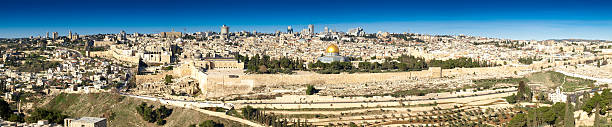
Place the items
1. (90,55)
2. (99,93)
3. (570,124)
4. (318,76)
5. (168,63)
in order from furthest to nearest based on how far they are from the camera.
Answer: (90,55)
(168,63)
(318,76)
(99,93)
(570,124)

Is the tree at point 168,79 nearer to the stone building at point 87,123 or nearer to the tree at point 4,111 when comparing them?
the tree at point 4,111

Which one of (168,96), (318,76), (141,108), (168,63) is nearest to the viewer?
(141,108)

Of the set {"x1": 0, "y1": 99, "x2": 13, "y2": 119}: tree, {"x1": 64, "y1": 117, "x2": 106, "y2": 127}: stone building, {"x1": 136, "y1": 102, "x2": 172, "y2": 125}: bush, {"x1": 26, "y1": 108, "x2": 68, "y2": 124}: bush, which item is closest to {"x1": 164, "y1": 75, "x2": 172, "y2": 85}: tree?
{"x1": 136, "y1": 102, "x2": 172, "y2": 125}: bush

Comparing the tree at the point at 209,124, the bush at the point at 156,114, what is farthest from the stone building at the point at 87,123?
the bush at the point at 156,114

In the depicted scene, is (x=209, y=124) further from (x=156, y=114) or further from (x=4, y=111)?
(x=4, y=111)

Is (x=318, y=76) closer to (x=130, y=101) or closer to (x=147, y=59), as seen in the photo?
(x=130, y=101)

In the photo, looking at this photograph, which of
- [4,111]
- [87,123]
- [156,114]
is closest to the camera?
[87,123]

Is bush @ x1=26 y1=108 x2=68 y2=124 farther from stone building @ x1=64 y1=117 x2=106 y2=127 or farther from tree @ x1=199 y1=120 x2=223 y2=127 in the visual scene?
→ tree @ x1=199 y1=120 x2=223 y2=127

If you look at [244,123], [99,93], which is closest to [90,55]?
[99,93]

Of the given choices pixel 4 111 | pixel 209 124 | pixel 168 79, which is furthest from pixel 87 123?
pixel 168 79
